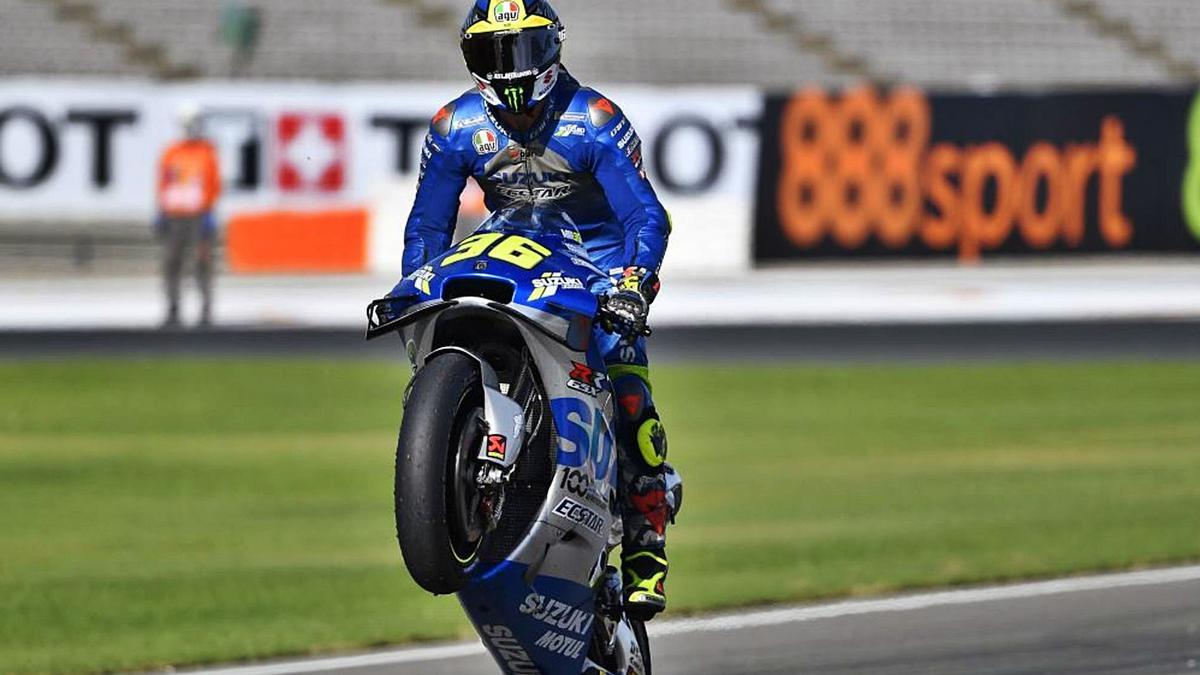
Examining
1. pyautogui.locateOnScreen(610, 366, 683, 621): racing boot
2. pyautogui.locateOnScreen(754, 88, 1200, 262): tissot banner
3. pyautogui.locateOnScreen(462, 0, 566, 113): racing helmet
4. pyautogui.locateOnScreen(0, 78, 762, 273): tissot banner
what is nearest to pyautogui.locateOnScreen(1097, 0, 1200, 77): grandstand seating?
pyautogui.locateOnScreen(754, 88, 1200, 262): tissot banner

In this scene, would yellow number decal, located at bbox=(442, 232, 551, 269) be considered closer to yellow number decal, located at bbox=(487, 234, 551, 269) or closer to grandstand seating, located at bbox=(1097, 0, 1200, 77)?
yellow number decal, located at bbox=(487, 234, 551, 269)

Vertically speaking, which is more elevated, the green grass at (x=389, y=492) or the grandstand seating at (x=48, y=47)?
the grandstand seating at (x=48, y=47)

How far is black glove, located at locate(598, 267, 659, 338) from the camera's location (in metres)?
5.30

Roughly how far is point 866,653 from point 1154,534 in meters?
3.10

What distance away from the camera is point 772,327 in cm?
1908

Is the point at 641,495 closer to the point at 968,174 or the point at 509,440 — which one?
the point at 509,440

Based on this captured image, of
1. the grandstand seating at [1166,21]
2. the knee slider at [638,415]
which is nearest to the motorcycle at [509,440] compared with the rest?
the knee slider at [638,415]

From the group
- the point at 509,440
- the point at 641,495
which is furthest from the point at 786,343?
the point at 509,440

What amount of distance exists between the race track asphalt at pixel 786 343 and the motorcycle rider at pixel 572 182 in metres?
11.8

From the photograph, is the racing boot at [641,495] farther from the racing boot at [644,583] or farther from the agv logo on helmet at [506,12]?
Answer: the agv logo on helmet at [506,12]

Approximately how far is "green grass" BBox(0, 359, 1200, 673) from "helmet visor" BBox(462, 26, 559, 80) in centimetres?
293

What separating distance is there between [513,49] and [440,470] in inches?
44.5

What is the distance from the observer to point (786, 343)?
61.0 feet

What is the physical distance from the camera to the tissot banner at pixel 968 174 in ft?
82.6
